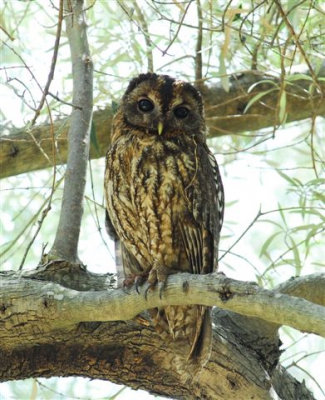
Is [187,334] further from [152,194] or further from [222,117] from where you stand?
[222,117]

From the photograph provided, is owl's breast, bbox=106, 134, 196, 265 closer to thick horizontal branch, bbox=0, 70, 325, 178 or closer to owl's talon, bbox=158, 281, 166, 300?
owl's talon, bbox=158, 281, 166, 300

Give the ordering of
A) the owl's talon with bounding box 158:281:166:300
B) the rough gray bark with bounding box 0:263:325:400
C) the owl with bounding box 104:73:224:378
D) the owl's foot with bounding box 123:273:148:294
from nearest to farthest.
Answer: the owl's talon with bounding box 158:281:166:300, the rough gray bark with bounding box 0:263:325:400, the owl's foot with bounding box 123:273:148:294, the owl with bounding box 104:73:224:378

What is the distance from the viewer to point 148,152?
10.1 feet

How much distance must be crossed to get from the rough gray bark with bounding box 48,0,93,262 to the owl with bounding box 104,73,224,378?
0.18 metres

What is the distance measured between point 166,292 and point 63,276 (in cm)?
59

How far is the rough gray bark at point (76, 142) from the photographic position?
2.87m

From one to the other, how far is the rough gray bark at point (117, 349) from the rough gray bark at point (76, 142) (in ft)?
0.34

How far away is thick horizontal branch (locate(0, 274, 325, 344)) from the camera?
197 centimetres

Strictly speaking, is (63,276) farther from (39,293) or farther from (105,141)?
(105,141)

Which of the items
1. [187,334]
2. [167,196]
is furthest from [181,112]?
[187,334]

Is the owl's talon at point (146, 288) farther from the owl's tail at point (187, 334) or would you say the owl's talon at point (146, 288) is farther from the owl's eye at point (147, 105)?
the owl's eye at point (147, 105)

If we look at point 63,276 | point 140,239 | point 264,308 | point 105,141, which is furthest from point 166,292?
point 105,141

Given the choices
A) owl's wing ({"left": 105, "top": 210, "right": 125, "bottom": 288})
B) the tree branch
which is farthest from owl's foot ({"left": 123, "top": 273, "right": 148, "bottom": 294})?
owl's wing ({"left": 105, "top": 210, "right": 125, "bottom": 288})

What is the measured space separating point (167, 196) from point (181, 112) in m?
0.43
